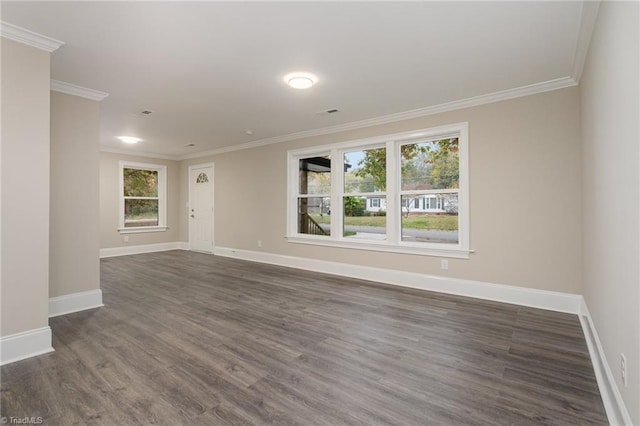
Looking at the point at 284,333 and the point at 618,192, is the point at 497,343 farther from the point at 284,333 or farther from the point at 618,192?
the point at 284,333

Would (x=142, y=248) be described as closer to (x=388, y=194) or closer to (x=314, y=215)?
(x=314, y=215)

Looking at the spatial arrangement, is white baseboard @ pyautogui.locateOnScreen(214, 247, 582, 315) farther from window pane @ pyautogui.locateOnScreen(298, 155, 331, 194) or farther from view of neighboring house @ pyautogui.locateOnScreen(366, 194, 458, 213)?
window pane @ pyautogui.locateOnScreen(298, 155, 331, 194)

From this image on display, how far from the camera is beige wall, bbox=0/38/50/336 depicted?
2246mm

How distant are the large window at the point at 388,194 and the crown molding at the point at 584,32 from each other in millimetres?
1261

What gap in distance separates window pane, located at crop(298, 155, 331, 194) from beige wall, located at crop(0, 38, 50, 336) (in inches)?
148

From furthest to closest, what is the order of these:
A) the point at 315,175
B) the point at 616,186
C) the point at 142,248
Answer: the point at 142,248 → the point at 315,175 → the point at 616,186

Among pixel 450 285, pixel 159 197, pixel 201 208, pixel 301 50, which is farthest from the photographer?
pixel 159 197

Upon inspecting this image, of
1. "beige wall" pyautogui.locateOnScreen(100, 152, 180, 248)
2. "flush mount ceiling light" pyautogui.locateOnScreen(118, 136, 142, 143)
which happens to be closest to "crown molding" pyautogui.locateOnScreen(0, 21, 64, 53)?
"flush mount ceiling light" pyautogui.locateOnScreen(118, 136, 142, 143)

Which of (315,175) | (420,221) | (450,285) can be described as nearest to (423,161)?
(420,221)

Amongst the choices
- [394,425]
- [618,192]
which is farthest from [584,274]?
[394,425]

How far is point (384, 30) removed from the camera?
234 cm

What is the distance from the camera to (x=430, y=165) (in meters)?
4.31

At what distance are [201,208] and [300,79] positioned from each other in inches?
216

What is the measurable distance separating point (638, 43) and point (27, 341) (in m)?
4.07
